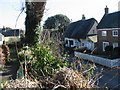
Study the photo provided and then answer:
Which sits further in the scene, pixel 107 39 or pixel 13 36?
pixel 107 39

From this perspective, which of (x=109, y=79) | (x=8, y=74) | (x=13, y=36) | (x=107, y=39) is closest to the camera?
(x=13, y=36)

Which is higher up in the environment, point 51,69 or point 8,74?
point 51,69

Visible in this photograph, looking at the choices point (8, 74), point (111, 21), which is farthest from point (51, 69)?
point (111, 21)

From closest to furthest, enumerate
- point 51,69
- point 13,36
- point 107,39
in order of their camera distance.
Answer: point 13,36, point 51,69, point 107,39

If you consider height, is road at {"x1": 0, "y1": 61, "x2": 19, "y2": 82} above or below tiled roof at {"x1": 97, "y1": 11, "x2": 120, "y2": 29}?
below

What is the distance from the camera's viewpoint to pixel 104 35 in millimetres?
18016

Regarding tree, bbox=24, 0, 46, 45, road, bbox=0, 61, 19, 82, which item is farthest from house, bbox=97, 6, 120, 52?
road, bbox=0, 61, 19, 82

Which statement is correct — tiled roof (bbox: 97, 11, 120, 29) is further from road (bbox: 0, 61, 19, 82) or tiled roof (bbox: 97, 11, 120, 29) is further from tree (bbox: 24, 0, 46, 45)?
road (bbox: 0, 61, 19, 82)

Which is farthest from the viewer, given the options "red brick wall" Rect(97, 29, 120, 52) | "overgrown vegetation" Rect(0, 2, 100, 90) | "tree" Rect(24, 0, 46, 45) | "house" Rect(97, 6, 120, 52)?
"red brick wall" Rect(97, 29, 120, 52)

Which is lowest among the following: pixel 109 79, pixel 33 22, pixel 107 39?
pixel 109 79

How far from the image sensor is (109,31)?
1705cm

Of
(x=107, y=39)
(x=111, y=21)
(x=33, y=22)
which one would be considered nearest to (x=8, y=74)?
(x=33, y=22)

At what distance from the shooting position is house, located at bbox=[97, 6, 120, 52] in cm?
1602

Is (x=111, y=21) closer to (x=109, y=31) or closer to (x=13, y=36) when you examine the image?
(x=109, y=31)
